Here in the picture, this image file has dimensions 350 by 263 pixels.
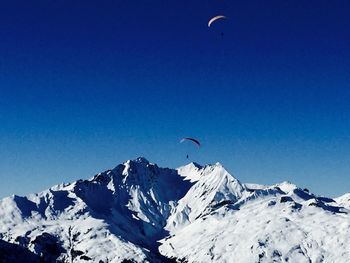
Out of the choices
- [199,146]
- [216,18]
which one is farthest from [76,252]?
[199,146]

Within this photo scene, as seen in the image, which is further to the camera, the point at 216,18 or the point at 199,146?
the point at 199,146

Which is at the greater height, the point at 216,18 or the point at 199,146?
the point at 216,18

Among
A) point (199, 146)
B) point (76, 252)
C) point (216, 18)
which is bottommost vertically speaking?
point (76, 252)

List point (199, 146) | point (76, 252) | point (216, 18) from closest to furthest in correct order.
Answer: point (76, 252)
point (216, 18)
point (199, 146)

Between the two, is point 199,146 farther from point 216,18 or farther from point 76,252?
point 76,252

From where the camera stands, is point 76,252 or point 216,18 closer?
point 76,252

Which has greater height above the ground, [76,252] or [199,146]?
[199,146]

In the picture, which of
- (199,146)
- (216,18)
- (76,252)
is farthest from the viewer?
(199,146)
